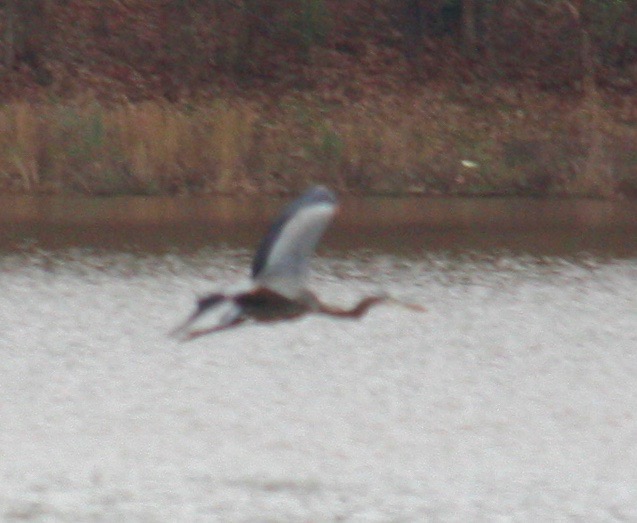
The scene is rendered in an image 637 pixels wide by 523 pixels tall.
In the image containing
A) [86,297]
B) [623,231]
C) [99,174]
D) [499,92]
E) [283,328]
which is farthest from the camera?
[499,92]

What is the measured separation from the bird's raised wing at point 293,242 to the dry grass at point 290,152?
1465 centimetres

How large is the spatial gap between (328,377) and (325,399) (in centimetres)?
80

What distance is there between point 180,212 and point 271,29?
784 centimetres

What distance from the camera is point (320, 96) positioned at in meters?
27.4

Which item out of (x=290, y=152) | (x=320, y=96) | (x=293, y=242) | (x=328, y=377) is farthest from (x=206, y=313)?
(x=320, y=96)

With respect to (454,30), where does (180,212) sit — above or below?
below

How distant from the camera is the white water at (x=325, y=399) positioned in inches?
370

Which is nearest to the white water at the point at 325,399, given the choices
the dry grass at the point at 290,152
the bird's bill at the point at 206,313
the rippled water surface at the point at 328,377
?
the rippled water surface at the point at 328,377

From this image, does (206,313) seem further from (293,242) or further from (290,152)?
(290,152)

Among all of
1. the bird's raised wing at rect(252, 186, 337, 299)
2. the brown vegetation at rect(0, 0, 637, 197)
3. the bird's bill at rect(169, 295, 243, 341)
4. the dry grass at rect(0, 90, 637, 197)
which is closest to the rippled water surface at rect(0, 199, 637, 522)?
the bird's bill at rect(169, 295, 243, 341)

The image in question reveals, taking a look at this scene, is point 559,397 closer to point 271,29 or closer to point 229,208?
point 229,208

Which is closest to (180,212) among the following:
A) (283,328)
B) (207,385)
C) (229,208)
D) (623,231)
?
(229,208)

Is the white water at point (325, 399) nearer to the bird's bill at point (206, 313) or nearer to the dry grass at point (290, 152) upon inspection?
the bird's bill at point (206, 313)

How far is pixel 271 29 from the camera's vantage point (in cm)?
2916
